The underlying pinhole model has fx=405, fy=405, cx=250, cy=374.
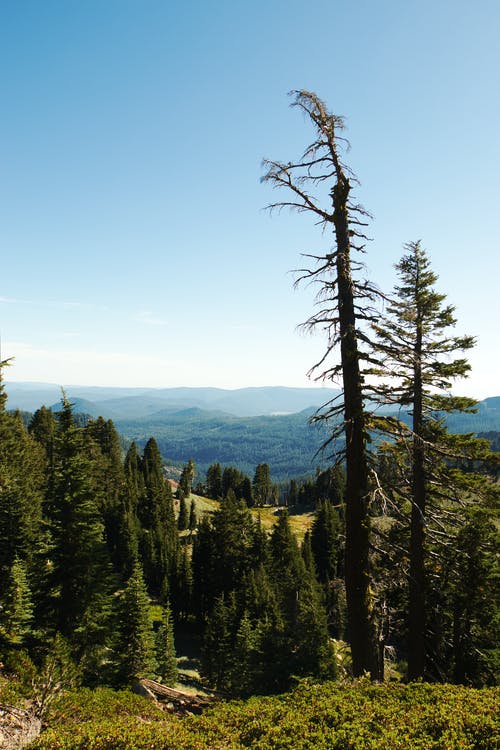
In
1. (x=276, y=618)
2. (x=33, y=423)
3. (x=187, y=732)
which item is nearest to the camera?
(x=187, y=732)

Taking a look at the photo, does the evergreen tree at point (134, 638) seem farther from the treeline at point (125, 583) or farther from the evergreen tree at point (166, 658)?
the evergreen tree at point (166, 658)

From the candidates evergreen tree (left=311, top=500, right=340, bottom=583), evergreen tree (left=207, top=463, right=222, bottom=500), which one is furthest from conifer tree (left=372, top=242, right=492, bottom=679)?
evergreen tree (left=207, top=463, right=222, bottom=500)

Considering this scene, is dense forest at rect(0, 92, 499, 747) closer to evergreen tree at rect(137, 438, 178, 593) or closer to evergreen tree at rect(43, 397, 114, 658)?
evergreen tree at rect(43, 397, 114, 658)

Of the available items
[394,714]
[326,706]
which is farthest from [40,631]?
[394,714]

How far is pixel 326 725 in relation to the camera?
294 inches

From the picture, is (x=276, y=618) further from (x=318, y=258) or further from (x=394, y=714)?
(x=318, y=258)

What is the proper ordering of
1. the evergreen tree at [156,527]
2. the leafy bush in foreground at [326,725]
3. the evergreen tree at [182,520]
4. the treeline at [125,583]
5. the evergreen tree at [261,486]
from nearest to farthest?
1. the leafy bush in foreground at [326,725]
2. the treeline at [125,583]
3. the evergreen tree at [156,527]
4. the evergreen tree at [182,520]
5. the evergreen tree at [261,486]

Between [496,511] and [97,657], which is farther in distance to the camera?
[97,657]

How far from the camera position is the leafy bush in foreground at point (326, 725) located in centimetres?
662

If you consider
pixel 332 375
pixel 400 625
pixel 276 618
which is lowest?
pixel 276 618

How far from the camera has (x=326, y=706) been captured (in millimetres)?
8273

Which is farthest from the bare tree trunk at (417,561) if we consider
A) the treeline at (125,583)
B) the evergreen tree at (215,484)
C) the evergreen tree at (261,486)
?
the evergreen tree at (261,486)

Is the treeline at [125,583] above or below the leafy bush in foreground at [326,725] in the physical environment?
below

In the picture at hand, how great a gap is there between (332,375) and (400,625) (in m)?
14.2
